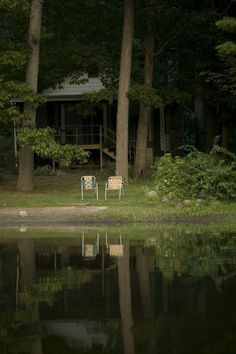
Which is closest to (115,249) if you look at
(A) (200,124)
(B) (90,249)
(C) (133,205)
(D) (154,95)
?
(B) (90,249)

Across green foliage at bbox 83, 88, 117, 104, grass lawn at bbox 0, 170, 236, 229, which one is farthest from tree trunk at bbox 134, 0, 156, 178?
grass lawn at bbox 0, 170, 236, 229

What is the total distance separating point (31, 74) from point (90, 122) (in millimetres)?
14523

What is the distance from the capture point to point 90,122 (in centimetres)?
4300

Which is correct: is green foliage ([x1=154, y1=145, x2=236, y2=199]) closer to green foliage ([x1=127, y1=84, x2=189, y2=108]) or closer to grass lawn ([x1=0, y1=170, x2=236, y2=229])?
grass lawn ([x1=0, y1=170, x2=236, y2=229])

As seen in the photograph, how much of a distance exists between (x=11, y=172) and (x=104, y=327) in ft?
95.0

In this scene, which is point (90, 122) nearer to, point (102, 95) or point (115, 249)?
point (102, 95)

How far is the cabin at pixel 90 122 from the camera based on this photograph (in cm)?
3925

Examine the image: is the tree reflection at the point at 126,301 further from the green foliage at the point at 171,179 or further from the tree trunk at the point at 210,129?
the tree trunk at the point at 210,129

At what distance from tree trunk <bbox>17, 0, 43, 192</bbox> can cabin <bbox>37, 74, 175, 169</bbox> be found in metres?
8.58

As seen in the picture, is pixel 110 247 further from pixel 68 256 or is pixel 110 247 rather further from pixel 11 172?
pixel 11 172

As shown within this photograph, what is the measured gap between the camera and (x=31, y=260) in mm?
13867

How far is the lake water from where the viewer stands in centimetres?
760

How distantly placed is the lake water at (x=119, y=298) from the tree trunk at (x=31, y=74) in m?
13.1

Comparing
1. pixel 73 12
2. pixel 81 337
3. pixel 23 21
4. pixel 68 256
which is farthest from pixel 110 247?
pixel 73 12
